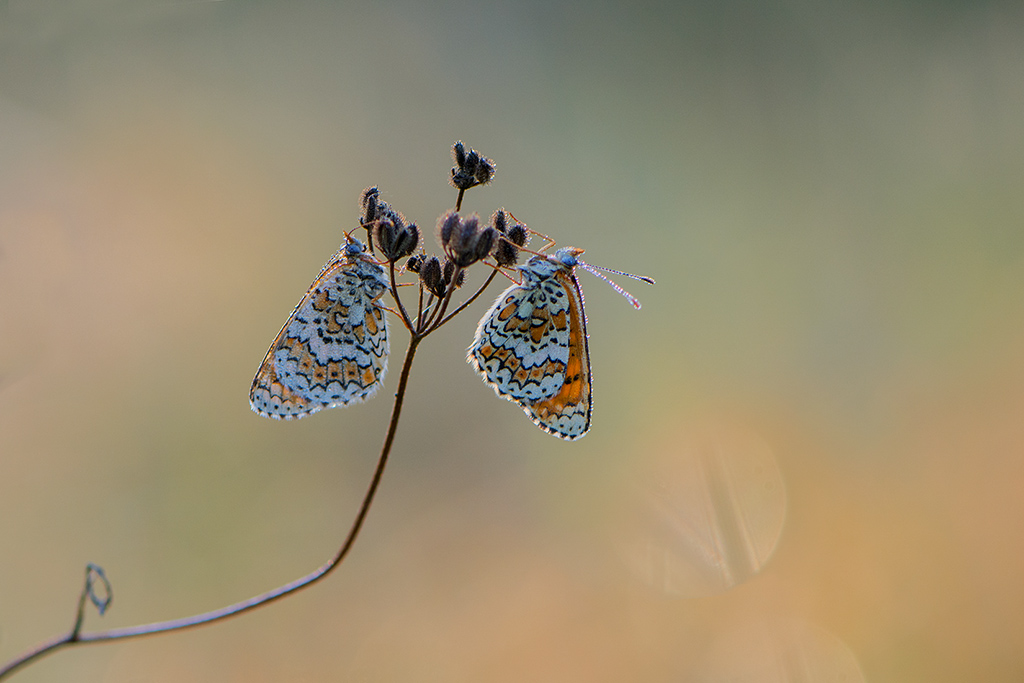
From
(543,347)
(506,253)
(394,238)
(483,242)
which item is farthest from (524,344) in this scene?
(394,238)

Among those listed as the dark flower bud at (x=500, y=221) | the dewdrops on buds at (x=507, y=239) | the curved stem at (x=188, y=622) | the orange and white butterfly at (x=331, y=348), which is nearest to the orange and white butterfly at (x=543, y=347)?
the dewdrops on buds at (x=507, y=239)

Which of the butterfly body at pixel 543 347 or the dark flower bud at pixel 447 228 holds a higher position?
the dark flower bud at pixel 447 228

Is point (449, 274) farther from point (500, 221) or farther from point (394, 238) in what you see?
point (500, 221)

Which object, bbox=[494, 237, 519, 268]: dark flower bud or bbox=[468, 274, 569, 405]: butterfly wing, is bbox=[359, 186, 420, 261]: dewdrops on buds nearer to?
bbox=[494, 237, 519, 268]: dark flower bud

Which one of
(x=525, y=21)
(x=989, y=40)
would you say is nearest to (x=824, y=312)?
(x=989, y=40)

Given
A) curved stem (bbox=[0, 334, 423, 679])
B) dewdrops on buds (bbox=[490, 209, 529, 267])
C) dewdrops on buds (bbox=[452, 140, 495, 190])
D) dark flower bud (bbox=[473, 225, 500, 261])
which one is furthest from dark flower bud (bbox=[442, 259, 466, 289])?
curved stem (bbox=[0, 334, 423, 679])

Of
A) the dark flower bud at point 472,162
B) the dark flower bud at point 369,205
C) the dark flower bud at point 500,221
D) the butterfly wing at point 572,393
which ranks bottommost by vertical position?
the butterfly wing at point 572,393

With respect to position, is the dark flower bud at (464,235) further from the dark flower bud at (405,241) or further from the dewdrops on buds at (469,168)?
the dewdrops on buds at (469,168)
